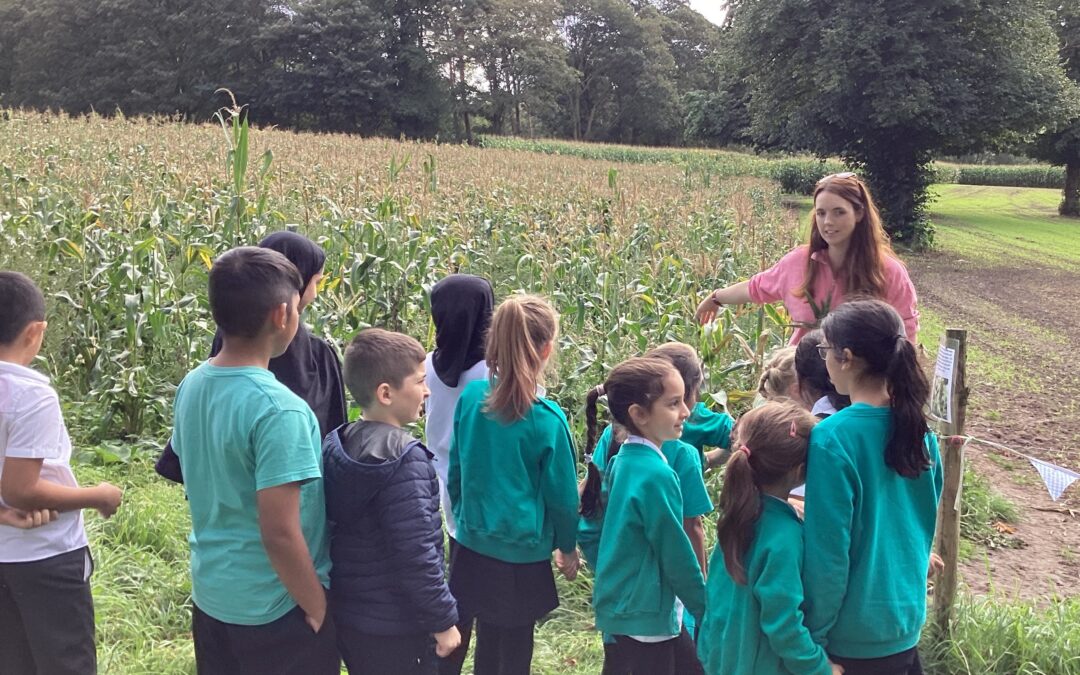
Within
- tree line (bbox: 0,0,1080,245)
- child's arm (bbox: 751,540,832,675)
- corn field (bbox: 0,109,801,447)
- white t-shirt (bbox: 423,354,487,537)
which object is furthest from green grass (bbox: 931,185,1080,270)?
child's arm (bbox: 751,540,832,675)

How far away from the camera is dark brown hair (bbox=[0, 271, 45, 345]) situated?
2.37 metres

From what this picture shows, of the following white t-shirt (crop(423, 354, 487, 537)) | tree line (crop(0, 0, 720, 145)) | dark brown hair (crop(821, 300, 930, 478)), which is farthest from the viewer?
tree line (crop(0, 0, 720, 145))

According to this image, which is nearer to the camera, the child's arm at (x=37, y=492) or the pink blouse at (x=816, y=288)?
the child's arm at (x=37, y=492)

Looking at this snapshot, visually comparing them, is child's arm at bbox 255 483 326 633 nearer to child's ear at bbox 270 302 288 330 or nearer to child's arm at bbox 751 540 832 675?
child's ear at bbox 270 302 288 330

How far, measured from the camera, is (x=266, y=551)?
210 cm

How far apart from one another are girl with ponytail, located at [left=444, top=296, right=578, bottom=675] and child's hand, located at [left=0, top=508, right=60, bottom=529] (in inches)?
47.3

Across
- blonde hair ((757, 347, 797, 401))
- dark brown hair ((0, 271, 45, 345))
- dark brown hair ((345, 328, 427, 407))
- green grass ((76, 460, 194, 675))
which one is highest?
dark brown hair ((0, 271, 45, 345))

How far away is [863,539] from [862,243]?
169 centimetres

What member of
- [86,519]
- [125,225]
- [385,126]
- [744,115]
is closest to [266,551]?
[86,519]

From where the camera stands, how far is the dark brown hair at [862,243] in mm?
3422

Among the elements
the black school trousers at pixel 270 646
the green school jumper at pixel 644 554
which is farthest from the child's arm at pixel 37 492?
the green school jumper at pixel 644 554

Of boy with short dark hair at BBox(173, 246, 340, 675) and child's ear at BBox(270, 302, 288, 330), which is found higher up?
child's ear at BBox(270, 302, 288, 330)

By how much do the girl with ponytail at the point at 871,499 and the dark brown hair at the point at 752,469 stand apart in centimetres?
6

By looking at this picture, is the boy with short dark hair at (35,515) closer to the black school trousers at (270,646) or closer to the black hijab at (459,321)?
the black school trousers at (270,646)
